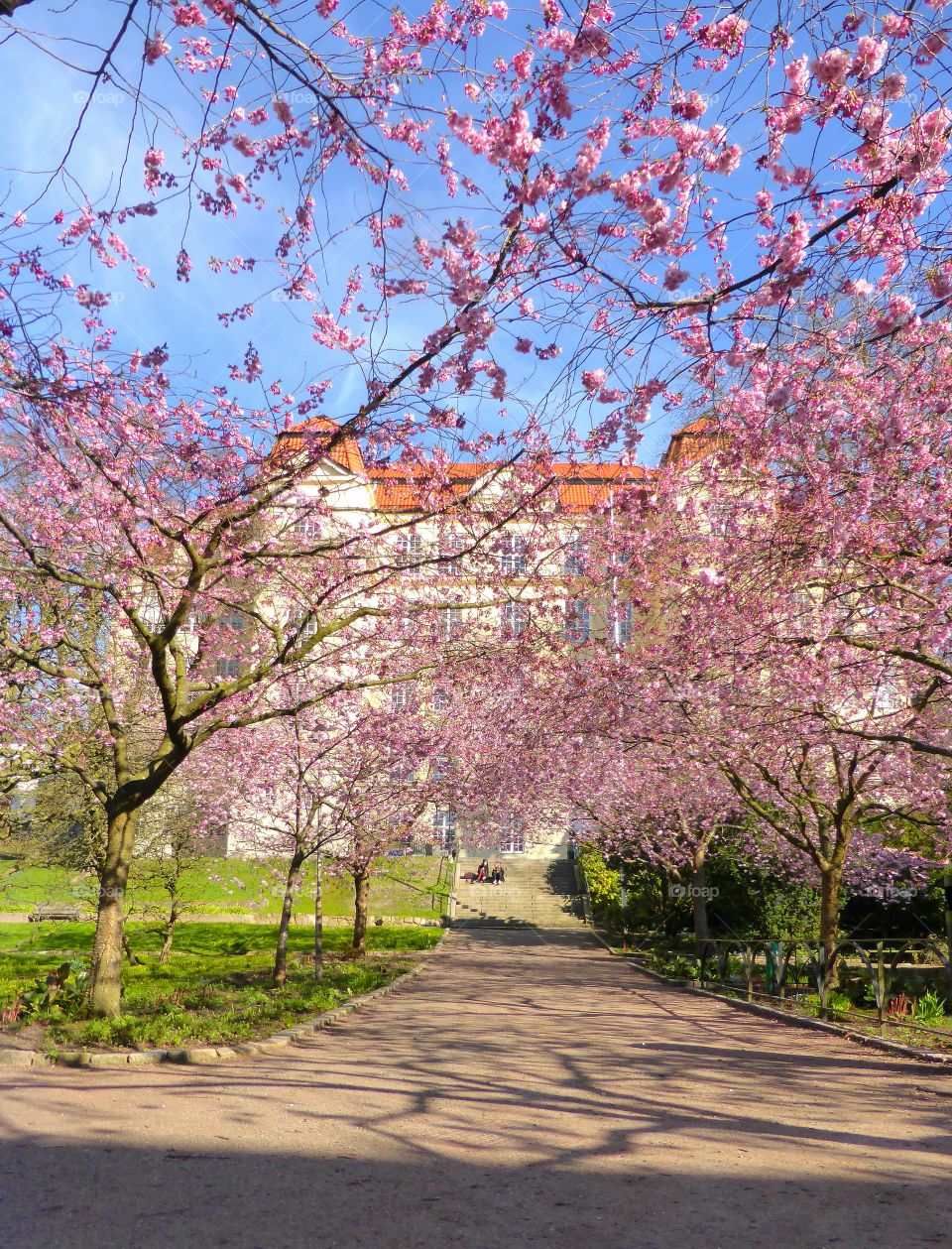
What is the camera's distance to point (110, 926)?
11.7 metres

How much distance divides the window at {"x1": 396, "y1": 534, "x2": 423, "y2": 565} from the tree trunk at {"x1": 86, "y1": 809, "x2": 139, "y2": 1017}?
189 inches

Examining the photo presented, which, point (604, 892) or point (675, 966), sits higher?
point (604, 892)

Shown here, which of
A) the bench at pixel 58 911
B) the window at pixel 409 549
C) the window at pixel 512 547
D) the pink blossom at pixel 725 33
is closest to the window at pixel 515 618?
the window at pixel 512 547

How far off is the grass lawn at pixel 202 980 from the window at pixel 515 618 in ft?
19.6

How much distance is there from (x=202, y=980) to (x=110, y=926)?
632cm

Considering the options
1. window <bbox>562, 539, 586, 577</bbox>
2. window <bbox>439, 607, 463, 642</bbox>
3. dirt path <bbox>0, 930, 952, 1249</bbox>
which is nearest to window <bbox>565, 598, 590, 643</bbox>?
window <bbox>562, 539, 586, 577</bbox>

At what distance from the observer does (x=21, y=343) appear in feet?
18.6

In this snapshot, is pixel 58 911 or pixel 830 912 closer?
pixel 830 912

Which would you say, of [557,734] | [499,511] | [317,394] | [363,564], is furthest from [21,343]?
[557,734]

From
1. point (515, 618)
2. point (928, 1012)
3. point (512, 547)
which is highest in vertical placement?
point (512, 547)

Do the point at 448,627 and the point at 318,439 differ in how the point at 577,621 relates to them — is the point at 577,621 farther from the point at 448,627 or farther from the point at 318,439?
the point at 318,439

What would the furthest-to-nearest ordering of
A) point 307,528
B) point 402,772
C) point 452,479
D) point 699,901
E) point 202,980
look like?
point 402,772 < point 699,901 < point 202,980 < point 307,528 < point 452,479

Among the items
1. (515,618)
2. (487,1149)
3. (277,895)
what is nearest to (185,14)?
(487,1149)

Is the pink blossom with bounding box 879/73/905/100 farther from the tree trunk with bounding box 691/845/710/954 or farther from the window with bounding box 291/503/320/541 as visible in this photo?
the tree trunk with bounding box 691/845/710/954
